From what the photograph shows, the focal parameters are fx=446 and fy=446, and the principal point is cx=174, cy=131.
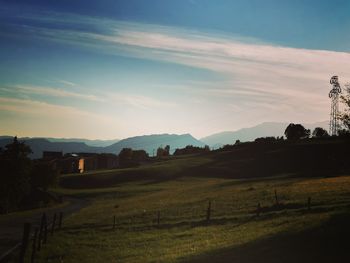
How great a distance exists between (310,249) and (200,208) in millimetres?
31390

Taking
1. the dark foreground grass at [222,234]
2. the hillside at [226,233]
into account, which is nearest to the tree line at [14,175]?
the dark foreground grass at [222,234]

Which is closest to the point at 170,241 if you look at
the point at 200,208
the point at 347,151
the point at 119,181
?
the point at 200,208

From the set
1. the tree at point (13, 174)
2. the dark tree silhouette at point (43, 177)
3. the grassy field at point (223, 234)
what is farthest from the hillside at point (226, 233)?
the dark tree silhouette at point (43, 177)

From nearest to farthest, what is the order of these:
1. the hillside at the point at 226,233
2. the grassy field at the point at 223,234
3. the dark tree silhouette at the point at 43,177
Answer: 1. the hillside at the point at 226,233
2. the grassy field at the point at 223,234
3. the dark tree silhouette at the point at 43,177

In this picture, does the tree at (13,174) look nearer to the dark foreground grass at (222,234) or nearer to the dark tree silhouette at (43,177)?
the dark tree silhouette at (43,177)

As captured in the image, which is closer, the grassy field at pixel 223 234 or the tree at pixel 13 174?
the grassy field at pixel 223 234

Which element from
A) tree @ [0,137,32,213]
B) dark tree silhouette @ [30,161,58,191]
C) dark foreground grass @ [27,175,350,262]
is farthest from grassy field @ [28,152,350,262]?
dark tree silhouette @ [30,161,58,191]

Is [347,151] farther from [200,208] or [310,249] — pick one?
[310,249]

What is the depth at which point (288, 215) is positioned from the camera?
41938 mm

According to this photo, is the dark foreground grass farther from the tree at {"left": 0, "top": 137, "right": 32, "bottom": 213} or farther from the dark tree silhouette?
the dark tree silhouette

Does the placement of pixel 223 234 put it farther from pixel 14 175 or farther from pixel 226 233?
pixel 14 175

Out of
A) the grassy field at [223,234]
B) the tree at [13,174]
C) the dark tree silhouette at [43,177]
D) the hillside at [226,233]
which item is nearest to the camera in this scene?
the hillside at [226,233]

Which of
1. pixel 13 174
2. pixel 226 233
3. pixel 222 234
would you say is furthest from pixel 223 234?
pixel 13 174

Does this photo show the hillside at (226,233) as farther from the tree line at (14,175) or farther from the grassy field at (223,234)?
the tree line at (14,175)
